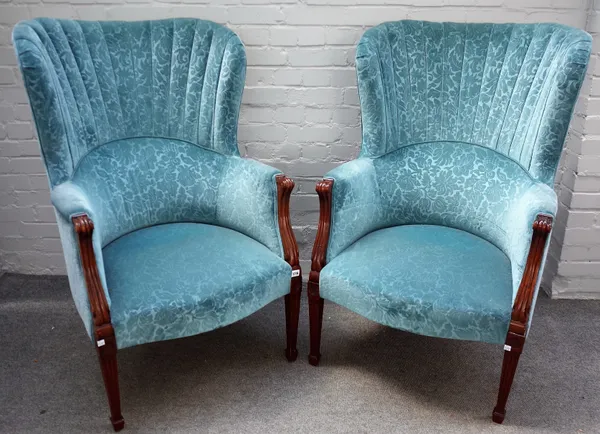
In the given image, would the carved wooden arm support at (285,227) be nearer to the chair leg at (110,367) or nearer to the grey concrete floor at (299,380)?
the grey concrete floor at (299,380)

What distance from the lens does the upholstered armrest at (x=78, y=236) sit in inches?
54.9

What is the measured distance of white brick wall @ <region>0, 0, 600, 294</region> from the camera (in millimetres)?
1979

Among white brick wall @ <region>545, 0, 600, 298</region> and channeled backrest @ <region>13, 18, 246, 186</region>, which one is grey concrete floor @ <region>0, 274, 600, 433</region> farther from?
channeled backrest @ <region>13, 18, 246, 186</region>

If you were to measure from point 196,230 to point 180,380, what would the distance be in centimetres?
46

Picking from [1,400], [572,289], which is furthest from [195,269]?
[572,289]

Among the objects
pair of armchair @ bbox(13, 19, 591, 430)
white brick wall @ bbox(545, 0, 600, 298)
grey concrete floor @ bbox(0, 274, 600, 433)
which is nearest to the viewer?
pair of armchair @ bbox(13, 19, 591, 430)

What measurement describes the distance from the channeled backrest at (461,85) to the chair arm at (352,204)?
11 centimetres

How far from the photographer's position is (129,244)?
1.71m

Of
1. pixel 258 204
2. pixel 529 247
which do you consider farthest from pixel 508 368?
pixel 258 204

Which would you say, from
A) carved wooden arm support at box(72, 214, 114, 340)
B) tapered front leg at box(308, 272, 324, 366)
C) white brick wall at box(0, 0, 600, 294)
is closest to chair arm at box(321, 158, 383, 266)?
tapered front leg at box(308, 272, 324, 366)

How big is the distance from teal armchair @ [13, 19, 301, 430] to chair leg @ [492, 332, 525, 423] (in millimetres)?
601

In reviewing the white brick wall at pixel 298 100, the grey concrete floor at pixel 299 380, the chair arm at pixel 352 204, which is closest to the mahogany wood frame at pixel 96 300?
the grey concrete floor at pixel 299 380

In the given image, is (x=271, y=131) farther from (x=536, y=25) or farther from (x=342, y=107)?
(x=536, y=25)

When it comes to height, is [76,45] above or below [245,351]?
above
